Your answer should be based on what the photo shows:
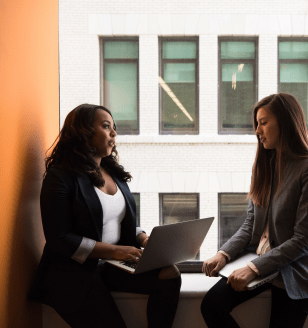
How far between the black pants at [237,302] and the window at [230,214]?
117 cm

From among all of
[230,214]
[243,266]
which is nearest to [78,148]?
[243,266]

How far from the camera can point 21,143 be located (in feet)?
4.82

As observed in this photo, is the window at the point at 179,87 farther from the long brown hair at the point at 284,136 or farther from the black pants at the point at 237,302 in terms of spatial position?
the black pants at the point at 237,302

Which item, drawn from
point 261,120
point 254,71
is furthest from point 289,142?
point 254,71

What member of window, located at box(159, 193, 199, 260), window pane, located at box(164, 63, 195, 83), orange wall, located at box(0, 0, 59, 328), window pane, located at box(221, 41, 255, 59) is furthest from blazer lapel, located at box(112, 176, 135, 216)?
window pane, located at box(221, 41, 255, 59)

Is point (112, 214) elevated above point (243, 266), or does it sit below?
above

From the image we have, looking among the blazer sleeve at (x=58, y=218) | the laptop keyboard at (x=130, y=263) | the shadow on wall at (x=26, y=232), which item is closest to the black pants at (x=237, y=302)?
the laptop keyboard at (x=130, y=263)

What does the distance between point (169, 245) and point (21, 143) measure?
800 millimetres

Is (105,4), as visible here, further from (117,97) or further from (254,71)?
(254,71)

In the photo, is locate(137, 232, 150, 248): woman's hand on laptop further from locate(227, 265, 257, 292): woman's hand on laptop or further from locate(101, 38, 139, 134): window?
locate(101, 38, 139, 134): window

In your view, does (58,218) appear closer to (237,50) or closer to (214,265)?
(214,265)

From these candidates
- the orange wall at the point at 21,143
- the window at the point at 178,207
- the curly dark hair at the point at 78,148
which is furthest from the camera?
the window at the point at 178,207

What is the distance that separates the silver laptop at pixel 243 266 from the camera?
1363 millimetres

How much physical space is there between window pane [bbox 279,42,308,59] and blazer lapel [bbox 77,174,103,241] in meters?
2.37
